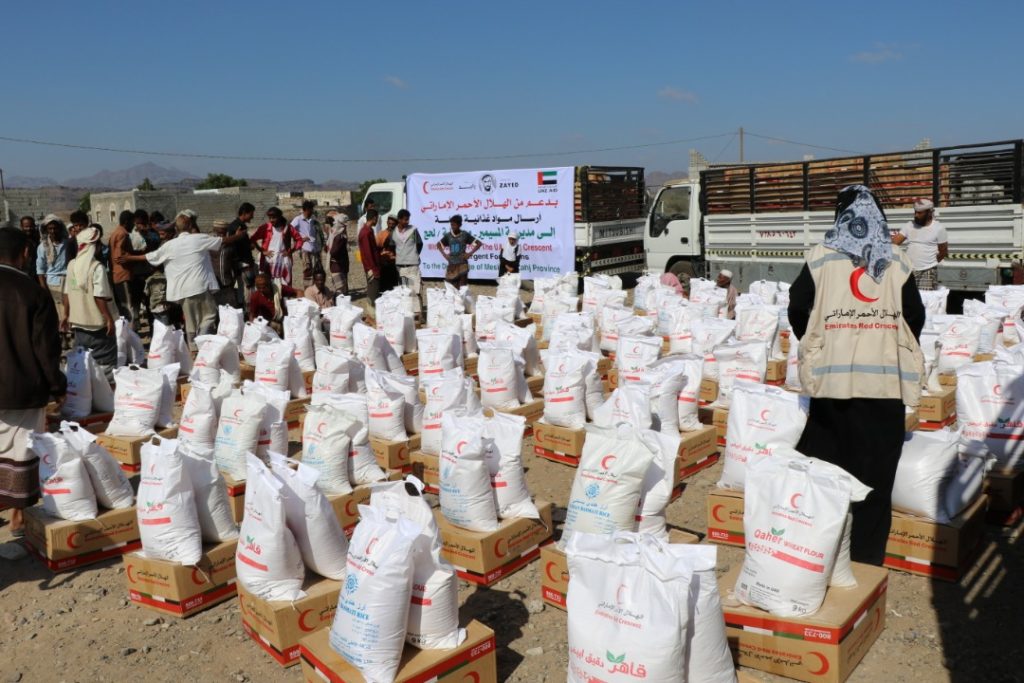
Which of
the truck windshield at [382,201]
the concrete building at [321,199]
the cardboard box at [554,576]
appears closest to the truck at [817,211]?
the truck windshield at [382,201]

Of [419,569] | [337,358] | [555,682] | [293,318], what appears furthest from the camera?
[293,318]

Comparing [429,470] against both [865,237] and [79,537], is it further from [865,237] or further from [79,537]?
[865,237]

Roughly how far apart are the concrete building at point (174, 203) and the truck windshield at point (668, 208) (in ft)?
87.9

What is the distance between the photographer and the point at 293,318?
25.5 ft

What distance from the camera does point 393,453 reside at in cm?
504

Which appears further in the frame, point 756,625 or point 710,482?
point 710,482

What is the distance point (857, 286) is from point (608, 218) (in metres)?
10.9

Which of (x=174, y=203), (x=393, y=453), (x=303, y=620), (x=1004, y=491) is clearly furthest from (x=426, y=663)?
(x=174, y=203)

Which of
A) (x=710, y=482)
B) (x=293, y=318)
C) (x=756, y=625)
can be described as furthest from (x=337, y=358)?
(x=756, y=625)

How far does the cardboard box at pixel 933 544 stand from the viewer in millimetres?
3473

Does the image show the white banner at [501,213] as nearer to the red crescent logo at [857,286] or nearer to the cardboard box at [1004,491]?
the cardboard box at [1004,491]

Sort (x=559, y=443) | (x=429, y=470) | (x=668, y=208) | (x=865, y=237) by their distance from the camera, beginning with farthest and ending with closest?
1. (x=668, y=208)
2. (x=559, y=443)
3. (x=429, y=470)
4. (x=865, y=237)

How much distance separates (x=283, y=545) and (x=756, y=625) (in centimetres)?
172

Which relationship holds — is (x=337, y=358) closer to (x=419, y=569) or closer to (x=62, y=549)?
(x=62, y=549)
